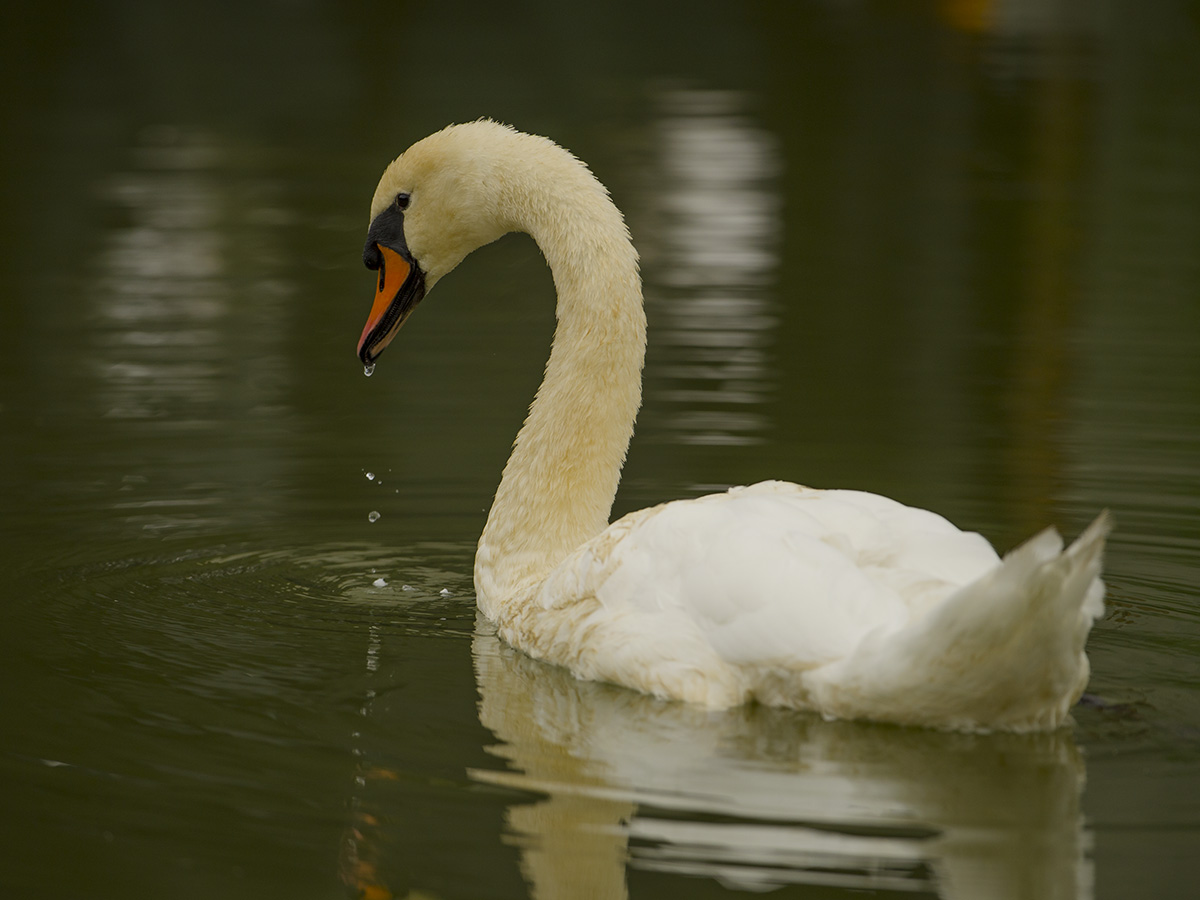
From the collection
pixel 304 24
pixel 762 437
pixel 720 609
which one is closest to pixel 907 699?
pixel 720 609

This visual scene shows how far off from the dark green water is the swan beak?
2.60 feet

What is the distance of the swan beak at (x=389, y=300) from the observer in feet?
22.2

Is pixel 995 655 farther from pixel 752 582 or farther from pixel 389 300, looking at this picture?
pixel 389 300

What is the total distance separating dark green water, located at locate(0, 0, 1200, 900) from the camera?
4.16 meters

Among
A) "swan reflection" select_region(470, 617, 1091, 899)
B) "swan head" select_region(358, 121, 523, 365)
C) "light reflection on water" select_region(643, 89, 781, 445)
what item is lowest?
"light reflection on water" select_region(643, 89, 781, 445)

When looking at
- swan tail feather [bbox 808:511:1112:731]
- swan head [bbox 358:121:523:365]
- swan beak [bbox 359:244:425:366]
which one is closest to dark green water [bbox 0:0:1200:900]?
swan tail feather [bbox 808:511:1112:731]

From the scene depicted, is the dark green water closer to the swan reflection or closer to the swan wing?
the swan reflection

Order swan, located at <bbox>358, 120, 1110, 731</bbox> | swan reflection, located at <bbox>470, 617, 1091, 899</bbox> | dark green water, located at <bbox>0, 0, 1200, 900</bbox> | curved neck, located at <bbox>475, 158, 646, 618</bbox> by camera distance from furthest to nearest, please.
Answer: curved neck, located at <bbox>475, 158, 646, 618</bbox>
swan, located at <bbox>358, 120, 1110, 731</bbox>
dark green water, located at <bbox>0, 0, 1200, 900</bbox>
swan reflection, located at <bbox>470, 617, 1091, 899</bbox>

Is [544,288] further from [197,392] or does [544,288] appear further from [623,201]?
[197,392]

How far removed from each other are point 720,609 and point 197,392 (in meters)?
5.42

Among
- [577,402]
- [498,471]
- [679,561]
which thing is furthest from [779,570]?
[498,471]

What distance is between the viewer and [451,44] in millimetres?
30906

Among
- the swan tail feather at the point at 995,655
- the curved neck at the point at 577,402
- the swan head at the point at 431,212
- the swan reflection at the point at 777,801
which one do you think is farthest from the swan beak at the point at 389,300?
the swan tail feather at the point at 995,655

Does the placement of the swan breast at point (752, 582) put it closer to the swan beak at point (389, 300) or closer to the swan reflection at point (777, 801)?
the swan reflection at point (777, 801)
